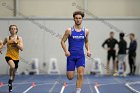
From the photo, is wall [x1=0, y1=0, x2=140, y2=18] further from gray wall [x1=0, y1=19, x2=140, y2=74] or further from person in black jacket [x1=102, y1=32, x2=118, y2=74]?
person in black jacket [x1=102, y1=32, x2=118, y2=74]

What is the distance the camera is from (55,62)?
67.6 ft

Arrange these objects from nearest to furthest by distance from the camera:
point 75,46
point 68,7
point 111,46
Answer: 1. point 75,46
2. point 111,46
3. point 68,7

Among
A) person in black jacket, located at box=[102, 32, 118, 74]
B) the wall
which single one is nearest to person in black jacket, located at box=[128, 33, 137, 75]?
person in black jacket, located at box=[102, 32, 118, 74]

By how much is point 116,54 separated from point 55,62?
3.34 meters

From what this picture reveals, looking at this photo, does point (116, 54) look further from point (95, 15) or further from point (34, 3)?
point (34, 3)

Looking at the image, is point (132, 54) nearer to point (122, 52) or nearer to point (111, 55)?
point (111, 55)

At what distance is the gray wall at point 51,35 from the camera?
20.9 meters

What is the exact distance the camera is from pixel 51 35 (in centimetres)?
A: 2091

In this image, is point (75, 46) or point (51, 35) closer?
point (75, 46)

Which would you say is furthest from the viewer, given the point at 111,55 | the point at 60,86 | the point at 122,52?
the point at 111,55

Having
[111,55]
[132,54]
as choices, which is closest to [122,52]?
[111,55]

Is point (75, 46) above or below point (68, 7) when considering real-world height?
below

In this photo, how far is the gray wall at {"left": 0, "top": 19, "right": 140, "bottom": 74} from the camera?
20.9 meters

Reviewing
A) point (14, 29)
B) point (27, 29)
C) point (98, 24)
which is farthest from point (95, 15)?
→ point (14, 29)
